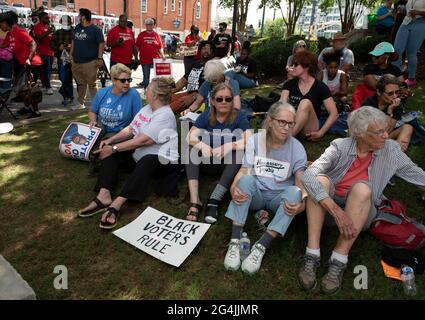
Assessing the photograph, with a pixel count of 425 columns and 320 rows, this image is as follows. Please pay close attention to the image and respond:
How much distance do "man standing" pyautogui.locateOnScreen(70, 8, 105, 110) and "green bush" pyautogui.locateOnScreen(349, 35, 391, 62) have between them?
7.92 meters

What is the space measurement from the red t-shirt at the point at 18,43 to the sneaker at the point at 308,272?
253 inches

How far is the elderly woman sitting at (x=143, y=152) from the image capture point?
3794 millimetres

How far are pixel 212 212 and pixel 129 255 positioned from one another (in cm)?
87

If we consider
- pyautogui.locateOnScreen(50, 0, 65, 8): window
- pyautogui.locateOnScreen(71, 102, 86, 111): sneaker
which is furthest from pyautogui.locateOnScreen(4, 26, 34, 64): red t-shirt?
pyautogui.locateOnScreen(50, 0, 65, 8): window

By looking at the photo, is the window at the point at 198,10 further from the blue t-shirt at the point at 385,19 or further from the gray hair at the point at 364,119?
the gray hair at the point at 364,119

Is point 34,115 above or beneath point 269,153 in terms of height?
beneath

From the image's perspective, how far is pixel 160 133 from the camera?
4.06 meters

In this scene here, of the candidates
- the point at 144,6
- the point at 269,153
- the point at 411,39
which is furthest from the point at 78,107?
the point at 144,6

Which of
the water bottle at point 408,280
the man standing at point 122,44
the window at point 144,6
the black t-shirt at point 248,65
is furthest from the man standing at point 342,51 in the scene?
the window at point 144,6

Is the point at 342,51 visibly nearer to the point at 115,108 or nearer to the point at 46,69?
the point at 115,108

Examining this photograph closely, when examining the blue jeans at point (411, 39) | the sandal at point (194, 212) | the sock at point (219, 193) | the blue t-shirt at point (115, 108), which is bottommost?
the sandal at point (194, 212)

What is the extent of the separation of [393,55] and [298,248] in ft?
11.7
